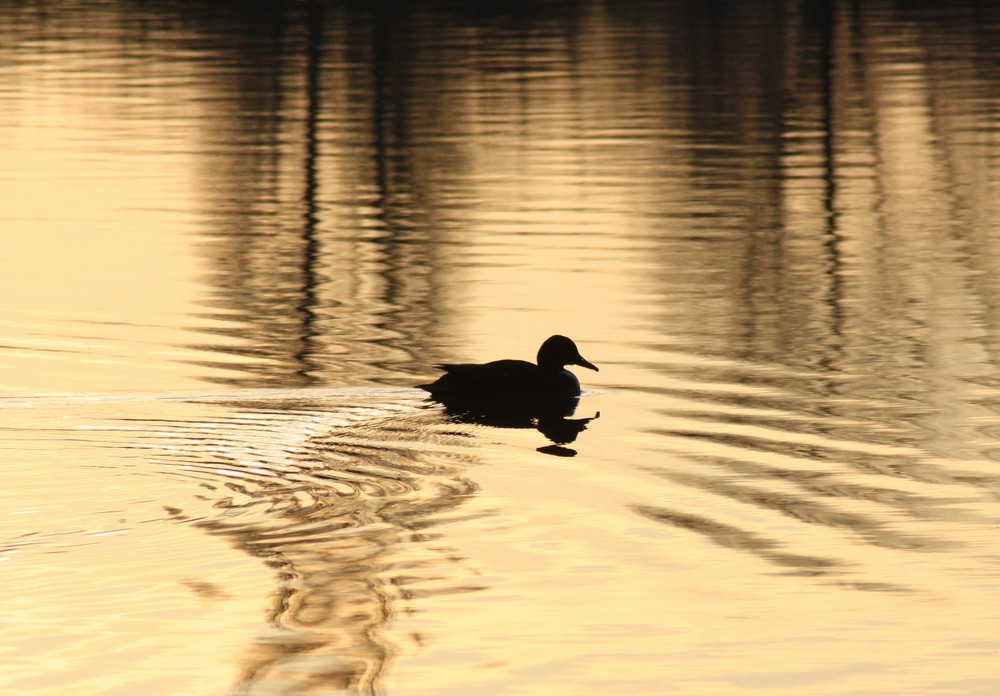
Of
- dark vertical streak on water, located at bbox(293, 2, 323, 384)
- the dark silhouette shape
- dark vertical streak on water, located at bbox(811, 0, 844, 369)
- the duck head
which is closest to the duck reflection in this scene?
the dark silhouette shape

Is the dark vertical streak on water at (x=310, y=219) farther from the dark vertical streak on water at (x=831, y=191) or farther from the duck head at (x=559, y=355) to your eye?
the dark vertical streak on water at (x=831, y=191)

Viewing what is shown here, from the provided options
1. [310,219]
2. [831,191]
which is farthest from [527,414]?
[831,191]

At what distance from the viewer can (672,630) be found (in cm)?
834

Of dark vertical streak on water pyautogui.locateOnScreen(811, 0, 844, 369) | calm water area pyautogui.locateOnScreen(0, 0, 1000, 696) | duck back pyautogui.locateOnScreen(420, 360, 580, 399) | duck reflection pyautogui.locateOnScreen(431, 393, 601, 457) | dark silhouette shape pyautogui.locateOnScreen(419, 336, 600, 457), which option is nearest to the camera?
calm water area pyautogui.locateOnScreen(0, 0, 1000, 696)

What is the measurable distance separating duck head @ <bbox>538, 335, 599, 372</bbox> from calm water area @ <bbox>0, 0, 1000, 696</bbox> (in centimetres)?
41

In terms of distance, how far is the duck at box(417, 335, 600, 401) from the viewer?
43.4 feet

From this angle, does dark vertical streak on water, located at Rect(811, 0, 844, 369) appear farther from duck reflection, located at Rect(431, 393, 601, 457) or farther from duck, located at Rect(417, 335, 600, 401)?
duck reflection, located at Rect(431, 393, 601, 457)

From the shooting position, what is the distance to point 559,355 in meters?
14.1

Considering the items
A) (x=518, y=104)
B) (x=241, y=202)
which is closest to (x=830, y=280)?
(x=241, y=202)

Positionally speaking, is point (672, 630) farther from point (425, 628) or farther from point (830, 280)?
point (830, 280)

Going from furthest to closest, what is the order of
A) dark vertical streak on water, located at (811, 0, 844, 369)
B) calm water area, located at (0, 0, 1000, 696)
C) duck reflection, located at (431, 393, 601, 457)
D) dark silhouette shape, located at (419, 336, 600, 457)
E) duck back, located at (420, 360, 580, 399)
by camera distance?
dark vertical streak on water, located at (811, 0, 844, 369)
duck back, located at (420, 360, 580, 399)
dark silhouette shape, located at (419, 336, 600, 457)
duck reflection, located at (431, 393, 601, 457)
calm water area, located at (0, 0, 1000, 696)

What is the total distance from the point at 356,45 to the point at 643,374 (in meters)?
39.8

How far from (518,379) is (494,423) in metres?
0.70

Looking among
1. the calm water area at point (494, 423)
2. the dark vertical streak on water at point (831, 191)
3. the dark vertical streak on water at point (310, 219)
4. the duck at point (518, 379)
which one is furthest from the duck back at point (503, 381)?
the dark vertical streak on water at point (831, 191)
